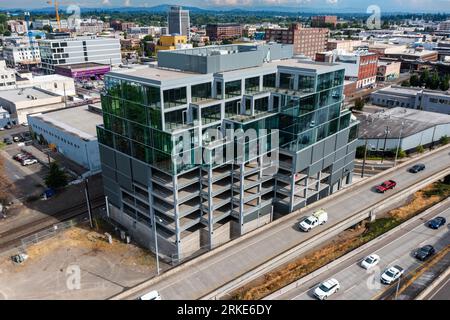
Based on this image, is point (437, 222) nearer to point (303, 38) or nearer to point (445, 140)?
point (445, 140)

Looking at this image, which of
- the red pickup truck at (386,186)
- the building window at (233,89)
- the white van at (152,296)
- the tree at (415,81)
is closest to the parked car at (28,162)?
the building window at (233,89)

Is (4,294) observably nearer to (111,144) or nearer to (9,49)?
(111,144)

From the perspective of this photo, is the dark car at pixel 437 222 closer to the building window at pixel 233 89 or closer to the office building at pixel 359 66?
the building window at pixel 233 89

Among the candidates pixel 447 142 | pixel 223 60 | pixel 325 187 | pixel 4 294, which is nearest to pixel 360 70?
pixel 447 142

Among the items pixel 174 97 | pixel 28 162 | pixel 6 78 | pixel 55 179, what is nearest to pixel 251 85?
pixel 174 97

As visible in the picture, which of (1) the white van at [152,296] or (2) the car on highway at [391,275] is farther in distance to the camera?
(2) the car on highway at [391,275]

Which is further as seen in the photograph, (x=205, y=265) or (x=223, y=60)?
(x=223, y=60)
